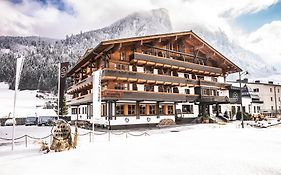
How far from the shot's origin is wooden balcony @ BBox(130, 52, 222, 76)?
105ft

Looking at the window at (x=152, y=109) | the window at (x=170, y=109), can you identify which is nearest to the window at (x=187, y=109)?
the window at (x=170, y=109)

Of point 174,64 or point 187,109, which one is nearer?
point 174,64

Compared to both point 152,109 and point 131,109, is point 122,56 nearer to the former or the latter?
point 131,109

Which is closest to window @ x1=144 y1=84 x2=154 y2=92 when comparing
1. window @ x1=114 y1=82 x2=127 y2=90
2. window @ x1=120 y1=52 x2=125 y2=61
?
window @ x1=114 y1=82 x2=127 y2=90

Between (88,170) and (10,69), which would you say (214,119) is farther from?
(10,69)

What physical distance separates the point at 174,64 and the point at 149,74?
5.95 metres

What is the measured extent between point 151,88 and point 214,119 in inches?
510

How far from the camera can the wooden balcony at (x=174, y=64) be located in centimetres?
3216

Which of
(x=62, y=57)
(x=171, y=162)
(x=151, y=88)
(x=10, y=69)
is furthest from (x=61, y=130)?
(x=62, y=57)

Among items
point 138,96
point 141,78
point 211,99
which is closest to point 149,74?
point 141,78

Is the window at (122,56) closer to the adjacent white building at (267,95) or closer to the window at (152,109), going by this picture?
the window at (152,109)

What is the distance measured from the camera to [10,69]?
A: 137625 millimetres

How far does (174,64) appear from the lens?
36.2 meters

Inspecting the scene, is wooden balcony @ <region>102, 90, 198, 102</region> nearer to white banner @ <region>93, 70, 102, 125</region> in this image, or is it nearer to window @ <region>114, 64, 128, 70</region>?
window @ <region>114, 64, 128, 70</region>
